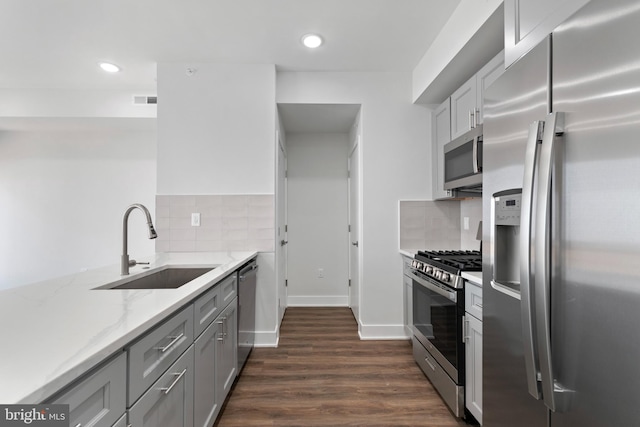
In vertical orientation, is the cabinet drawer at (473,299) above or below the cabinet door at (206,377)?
above

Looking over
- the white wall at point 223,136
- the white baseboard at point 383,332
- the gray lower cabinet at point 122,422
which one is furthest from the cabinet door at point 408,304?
the gray lower cabinet at point 122,422

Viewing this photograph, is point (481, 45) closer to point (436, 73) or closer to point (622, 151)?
point (436, 73)

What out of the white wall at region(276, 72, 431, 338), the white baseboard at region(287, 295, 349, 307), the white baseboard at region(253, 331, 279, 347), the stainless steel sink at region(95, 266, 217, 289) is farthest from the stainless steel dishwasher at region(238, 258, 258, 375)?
the white baseboard at region(287, 295, 349, 307)

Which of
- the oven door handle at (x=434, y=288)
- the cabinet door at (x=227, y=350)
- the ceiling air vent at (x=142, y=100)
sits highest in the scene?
the ceiling air vent at (x=142, y=100)

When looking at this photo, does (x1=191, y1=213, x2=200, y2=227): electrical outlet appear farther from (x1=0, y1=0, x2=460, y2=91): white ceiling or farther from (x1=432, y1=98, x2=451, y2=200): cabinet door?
(x1=432, y1=98, x2=451, y2=200): cabinet door

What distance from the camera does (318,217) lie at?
173 inches

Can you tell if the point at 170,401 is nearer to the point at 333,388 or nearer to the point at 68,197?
the point at 333,388

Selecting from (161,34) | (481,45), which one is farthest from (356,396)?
(161,34)

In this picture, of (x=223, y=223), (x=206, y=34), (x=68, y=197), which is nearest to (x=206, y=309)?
(x=223, y=223)

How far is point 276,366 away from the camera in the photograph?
2.55 metres

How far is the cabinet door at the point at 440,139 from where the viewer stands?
Result: 9.34 ft

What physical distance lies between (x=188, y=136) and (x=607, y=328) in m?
3.17

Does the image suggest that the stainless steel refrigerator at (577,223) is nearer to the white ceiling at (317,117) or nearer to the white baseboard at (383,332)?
the white baseboard at (383,332)

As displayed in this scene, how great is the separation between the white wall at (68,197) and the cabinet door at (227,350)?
2706 mm
